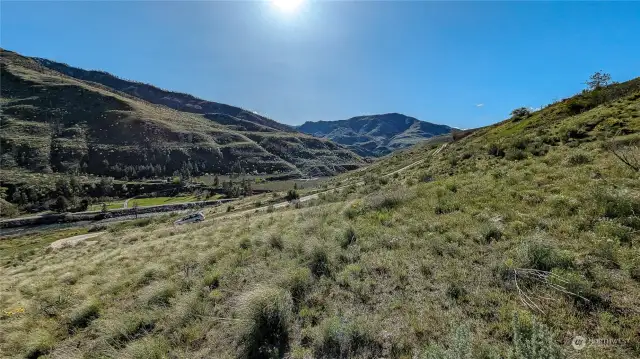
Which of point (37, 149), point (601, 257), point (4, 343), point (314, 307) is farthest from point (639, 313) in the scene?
point (37, 149)

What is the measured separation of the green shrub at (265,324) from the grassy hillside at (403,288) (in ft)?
0.08

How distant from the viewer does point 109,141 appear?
14112cm

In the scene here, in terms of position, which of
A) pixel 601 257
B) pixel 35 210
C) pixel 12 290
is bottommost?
pixel 35 210

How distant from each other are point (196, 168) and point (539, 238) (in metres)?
149

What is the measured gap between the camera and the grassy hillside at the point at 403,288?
455 centimetres

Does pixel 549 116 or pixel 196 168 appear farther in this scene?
pixel 196 168

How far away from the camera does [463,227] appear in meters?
8.28

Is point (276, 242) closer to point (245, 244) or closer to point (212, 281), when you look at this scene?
point (245, 244)

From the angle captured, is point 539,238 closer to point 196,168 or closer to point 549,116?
point 549,116

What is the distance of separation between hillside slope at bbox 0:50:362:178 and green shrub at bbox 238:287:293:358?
143569mm

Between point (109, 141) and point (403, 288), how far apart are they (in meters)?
173

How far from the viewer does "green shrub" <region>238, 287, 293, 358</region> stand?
5.30 metres

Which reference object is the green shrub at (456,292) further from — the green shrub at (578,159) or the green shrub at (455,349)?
the green shrub at (578,159)

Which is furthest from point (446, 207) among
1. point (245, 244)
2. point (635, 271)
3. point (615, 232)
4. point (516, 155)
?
point (516, 155)
